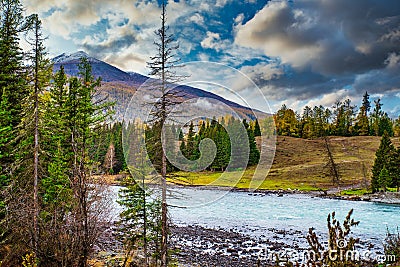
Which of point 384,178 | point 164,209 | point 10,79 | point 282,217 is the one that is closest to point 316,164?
point 384,178

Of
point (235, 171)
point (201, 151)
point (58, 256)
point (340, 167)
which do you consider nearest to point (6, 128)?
point (58, 256)

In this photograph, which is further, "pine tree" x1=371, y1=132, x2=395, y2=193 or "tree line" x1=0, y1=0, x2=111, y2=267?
"pine tree" x1=371, y1=132, x2=395, y2=193

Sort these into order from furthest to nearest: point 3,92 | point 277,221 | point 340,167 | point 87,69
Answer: point 340,167, point 277,221, point 87,69, point 3,92

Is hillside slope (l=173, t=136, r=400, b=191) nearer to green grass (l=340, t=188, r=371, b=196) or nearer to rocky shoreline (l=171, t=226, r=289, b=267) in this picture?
green grass (l=340, t=188, r=371, b=196)

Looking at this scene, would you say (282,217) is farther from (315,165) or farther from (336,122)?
(336,122)

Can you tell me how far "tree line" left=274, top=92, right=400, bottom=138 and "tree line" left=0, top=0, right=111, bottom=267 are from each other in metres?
79.8

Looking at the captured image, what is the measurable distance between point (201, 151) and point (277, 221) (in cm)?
2445

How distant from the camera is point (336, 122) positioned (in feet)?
347

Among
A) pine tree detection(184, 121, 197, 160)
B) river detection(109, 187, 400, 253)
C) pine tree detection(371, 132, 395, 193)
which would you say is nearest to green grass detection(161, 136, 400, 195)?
pine tree detection(371, 132, 395, 193)

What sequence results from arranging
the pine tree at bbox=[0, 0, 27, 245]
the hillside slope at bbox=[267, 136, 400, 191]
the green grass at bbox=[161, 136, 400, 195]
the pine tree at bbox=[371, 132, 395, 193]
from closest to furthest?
the pine tree at bbox=[0, 0, 27, 245], the pine tree at bbox=[371, 132, 395, 193], the green grass at bbox=[161, 136, 400, 195], the hillside slope at bbox=[267, 136, 400, 191]

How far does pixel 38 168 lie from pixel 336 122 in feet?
338

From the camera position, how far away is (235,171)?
11.7 m

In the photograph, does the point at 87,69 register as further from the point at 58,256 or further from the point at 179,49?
the point at 58,256

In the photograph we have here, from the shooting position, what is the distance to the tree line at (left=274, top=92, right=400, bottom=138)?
98312mm
